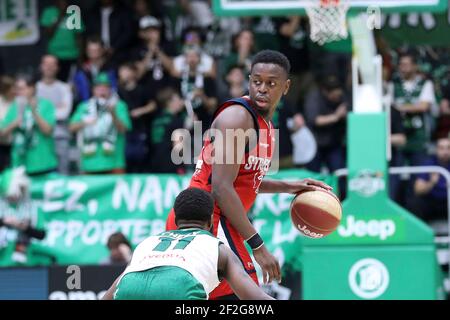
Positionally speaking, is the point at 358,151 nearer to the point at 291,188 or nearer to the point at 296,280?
the point at 296,280

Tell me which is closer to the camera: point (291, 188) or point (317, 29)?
A: point (291, 188)

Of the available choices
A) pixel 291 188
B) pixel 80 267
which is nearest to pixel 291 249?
pixel 80 267

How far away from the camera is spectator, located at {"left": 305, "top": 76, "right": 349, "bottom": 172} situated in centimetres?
1309

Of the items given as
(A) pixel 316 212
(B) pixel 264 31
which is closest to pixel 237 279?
(A) pixel 316 212

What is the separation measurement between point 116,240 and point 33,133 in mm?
2034

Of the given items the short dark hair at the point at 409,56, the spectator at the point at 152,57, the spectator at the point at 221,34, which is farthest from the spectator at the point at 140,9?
the short dark hair at the point at 409,56

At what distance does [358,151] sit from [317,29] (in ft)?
4.73

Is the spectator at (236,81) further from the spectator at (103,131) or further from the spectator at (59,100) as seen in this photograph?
the spectator at (59,100)

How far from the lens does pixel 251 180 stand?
24.4 feet

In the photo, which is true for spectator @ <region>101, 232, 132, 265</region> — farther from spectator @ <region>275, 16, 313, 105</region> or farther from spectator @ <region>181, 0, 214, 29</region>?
spectator @ <region>181, 0, 214, 29</region>

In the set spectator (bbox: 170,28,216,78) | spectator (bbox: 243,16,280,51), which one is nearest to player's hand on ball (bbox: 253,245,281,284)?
spectator (bbox: 170,28,216,78)

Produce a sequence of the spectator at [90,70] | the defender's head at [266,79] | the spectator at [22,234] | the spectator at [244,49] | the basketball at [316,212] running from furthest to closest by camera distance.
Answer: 1. the spectator at [90,70]
2. the spectator at [244,49]
3. the spectator at [22,234]
4. the basketball at [316,212]
5. the defender's head at [266,79]

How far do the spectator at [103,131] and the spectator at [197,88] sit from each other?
2.82ft

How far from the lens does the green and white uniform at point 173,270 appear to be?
591cm
